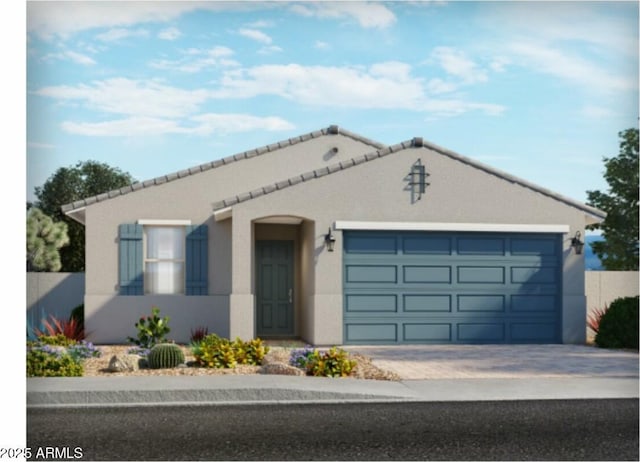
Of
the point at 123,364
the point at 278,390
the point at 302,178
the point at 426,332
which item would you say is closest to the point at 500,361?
the point at 426,332

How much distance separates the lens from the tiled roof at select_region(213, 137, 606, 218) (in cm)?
1794

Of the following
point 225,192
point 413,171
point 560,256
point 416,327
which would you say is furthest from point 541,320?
point 225,192

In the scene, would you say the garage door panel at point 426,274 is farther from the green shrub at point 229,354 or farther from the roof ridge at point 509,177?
the green shrub at point 229,354

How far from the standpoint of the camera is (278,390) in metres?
11.0

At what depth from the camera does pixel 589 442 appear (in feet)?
28.2

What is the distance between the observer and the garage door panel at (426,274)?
18281 millimetres

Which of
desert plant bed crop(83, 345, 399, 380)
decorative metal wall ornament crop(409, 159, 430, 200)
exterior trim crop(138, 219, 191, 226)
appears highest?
decorative metal wall ornament crop(409, 159, 430, 200)

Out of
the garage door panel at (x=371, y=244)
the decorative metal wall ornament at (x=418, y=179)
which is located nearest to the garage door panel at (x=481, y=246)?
the decorative metal wall ornament at (x=418, y=179)

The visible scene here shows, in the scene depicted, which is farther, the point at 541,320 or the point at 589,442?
the point at 541,320

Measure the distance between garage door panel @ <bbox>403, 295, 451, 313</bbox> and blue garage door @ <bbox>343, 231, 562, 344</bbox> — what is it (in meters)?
0.02

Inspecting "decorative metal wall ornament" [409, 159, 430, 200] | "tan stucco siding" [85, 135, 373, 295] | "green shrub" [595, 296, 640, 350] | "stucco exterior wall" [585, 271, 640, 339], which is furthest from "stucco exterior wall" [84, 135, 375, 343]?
"stucco exterior wall" [585, 271, 640, 339]

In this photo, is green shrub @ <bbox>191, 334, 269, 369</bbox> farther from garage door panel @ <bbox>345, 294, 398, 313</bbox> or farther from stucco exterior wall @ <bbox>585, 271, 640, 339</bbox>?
stucco exterior wall @ <bbox>585, 271, 640, 339</bbox>

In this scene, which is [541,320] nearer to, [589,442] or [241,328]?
[241,328]
